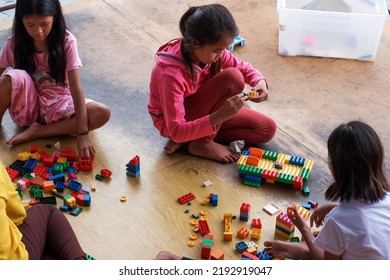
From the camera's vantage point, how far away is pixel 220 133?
2361mm

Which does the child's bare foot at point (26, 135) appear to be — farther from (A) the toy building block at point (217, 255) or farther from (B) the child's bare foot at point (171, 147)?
(A) the toy building block at point (217, 255)

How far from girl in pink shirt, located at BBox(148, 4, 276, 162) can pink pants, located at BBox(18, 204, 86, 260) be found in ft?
1.88

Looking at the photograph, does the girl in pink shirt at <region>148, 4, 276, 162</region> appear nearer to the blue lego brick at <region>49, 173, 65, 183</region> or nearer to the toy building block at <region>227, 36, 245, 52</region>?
the blue lego brick at <region>49, 173, 65, 183</region>

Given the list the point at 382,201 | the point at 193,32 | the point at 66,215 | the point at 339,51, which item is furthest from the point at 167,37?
the point at 382,201

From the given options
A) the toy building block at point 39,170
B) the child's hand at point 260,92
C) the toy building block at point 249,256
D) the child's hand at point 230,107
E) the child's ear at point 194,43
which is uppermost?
the child's ear at point 194,43

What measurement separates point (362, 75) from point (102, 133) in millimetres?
1260

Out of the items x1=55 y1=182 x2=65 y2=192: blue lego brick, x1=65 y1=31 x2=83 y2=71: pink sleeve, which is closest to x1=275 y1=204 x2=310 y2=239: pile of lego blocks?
x1=55 y1=182 x2=65 y2=192: blue lego brick

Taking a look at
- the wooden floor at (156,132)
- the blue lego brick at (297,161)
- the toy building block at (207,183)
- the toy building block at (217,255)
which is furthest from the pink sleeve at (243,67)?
the toy building block at (217,255)

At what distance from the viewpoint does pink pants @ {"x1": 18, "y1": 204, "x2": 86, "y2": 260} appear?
5.52 ft

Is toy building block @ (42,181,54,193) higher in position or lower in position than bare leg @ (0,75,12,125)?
lower

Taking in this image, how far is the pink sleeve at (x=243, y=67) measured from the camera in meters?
2.33

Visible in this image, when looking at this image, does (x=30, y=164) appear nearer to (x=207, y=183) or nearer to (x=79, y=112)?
(x=79, y=112)

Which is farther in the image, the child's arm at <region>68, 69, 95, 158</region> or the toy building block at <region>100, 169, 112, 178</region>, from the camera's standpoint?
the child's arm at <region>68, 69, 95, 158</region>

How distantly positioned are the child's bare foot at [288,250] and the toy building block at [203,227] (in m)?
0.20
